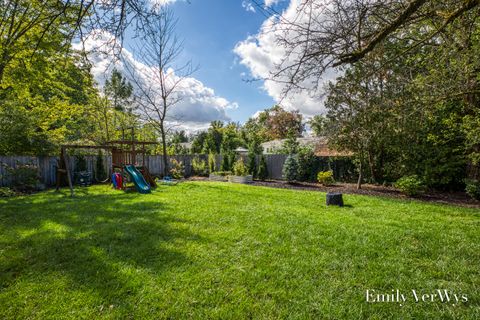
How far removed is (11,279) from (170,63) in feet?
34.6

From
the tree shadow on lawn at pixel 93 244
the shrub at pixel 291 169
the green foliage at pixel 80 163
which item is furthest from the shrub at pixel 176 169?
the tree shadow on lawn at pixel 93 244

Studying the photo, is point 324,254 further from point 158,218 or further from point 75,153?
point 75,153

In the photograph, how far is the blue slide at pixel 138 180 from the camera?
755 cm

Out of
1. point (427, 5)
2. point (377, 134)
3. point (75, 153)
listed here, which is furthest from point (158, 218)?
point (75, 153)

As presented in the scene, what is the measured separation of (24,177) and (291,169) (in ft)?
34.0

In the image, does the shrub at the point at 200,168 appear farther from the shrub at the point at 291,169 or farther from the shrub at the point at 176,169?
the shrub at the point at 291,169

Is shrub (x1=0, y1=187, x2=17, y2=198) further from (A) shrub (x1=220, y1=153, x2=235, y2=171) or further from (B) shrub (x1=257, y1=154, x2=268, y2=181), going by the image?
(B) shrub (x1=257, y1=154, x2=268, y2=181)

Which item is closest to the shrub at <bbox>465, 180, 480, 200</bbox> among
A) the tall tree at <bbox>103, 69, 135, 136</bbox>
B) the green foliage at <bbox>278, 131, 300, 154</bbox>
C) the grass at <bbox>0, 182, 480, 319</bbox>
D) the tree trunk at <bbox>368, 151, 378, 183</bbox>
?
the grass at <bbox>0, 182, 480, 319</bbox>

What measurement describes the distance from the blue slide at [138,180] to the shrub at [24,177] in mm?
3288

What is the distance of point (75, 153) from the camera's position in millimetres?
11242

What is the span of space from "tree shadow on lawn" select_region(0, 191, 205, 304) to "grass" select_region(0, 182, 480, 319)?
2 centimetres

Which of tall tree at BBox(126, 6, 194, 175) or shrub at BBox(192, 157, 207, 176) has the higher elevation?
tall tree at BBox(126, 6, 194, 175)

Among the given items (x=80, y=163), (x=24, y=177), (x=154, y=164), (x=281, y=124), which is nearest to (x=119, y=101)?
(x=154, y=164)

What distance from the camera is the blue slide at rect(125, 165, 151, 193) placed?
7555 millimetres
